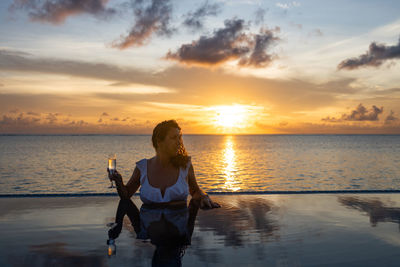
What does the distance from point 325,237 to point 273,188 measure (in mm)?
15705

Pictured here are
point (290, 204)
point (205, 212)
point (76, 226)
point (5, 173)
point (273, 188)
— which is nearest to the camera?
point (76, 226)

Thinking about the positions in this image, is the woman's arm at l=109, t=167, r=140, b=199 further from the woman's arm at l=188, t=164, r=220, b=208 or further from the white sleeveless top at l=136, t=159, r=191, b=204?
the woman's arm at l=188, t=164, r=220, b=208

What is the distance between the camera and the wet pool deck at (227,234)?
143 inches

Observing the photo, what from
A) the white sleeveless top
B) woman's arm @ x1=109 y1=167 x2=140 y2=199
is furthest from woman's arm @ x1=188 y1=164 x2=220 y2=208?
woman's arm @ x1=109 y1=167 x2=140 y2=199

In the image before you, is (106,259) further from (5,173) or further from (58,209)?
(5,173)

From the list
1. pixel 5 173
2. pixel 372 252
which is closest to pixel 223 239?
pixel 372 252

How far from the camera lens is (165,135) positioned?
428 centimetres

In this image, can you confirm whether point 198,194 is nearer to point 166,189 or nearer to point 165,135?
point 166,189

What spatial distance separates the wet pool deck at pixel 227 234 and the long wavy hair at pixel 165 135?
0.78m

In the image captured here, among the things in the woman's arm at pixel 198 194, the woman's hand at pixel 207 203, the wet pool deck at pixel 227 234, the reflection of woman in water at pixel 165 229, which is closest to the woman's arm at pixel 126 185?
the reflection of woman in water at pixel 165 229

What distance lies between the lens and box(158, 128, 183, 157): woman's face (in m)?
4.25

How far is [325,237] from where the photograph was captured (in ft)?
14.8

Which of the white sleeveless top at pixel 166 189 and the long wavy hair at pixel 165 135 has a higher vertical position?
the long wavy hair at pixel 165 135

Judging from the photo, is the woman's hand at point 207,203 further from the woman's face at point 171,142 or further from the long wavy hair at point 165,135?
the woman's face at point 171,142
